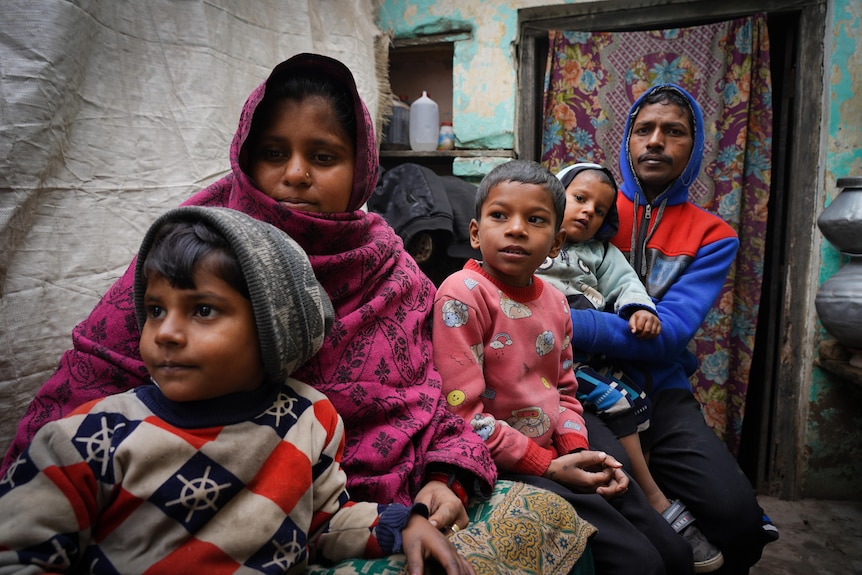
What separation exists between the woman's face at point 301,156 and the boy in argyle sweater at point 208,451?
0.88 feet

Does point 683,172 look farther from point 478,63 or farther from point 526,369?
point 478,63

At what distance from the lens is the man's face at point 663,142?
2.15m

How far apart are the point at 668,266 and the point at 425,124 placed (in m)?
1.92

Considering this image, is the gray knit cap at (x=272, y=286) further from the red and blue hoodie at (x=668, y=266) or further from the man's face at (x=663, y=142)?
the man's face at (x=663, y=142)

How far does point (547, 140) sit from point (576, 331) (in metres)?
1.84

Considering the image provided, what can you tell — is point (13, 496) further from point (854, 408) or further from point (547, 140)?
point (854, 408)

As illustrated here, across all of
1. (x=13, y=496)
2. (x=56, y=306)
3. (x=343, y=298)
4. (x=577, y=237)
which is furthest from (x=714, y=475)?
(x=56, y=306)

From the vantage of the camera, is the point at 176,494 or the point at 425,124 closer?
the point at 176,494

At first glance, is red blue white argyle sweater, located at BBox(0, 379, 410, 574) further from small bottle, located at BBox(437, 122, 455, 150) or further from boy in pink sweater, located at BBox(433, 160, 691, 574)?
small bottle, located at BBox(437, 122, 455, 150)

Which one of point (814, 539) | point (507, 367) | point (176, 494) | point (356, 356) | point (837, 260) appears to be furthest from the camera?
point (837, 260)

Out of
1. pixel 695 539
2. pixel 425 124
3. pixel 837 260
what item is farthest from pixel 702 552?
pixel 425 124

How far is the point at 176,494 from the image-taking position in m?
0.85

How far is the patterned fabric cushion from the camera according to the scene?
3.21ft

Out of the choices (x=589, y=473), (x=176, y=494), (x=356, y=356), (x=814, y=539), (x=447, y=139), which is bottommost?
(x=814, y=539)
